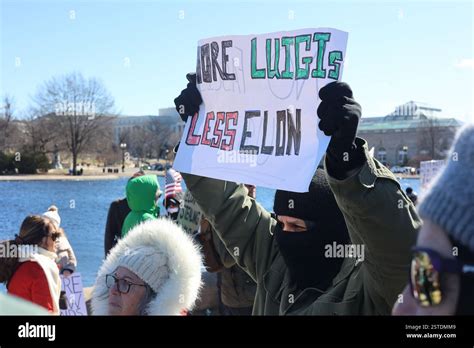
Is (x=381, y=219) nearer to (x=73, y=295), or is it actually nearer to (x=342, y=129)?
(x=342, y=129)

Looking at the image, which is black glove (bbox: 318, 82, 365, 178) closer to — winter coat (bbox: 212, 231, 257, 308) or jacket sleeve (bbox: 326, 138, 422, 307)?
jacket sleeve (bbox: 326, 138, 422, 307)

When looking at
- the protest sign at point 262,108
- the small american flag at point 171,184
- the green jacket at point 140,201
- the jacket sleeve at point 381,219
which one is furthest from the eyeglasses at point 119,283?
Result: the small american flag at point 171,184

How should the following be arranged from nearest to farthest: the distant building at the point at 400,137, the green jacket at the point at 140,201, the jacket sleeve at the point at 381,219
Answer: the jacket sleeve at the point at 381,219
the green jacket at the point at 140,201
the distant building at the point at 400,137

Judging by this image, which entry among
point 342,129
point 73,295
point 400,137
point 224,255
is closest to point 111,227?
point 73,295

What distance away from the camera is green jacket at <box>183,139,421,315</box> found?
6.93ft

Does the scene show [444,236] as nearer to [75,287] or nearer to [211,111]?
[211,111]

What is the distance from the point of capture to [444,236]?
47.6 inches

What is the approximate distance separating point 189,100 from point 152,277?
89cm

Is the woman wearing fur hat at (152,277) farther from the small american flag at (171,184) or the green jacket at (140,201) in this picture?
the small american flag at (171,184)

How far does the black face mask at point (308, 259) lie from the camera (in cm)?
268

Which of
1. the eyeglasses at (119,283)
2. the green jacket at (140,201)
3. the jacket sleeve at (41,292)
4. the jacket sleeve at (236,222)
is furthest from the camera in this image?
the green jacket at (140,201)

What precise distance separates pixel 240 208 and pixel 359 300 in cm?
81

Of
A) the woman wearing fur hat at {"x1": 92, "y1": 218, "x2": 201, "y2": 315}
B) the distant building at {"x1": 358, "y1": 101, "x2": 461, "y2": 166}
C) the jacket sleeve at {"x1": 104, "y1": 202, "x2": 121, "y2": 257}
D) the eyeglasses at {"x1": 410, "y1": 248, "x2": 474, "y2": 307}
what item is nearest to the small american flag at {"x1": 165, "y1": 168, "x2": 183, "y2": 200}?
the jacket sleeve at {"x1": 104, "y1": 202, "x2": 121, "y2": 257}

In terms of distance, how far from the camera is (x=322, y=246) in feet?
8.84
